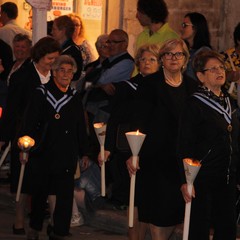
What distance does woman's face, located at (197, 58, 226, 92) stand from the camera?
29.8 ft

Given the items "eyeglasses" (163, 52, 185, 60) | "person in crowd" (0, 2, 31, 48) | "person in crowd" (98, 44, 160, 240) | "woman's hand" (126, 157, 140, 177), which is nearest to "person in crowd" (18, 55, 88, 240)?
"person in crowd" (98, 44, 160, 240)

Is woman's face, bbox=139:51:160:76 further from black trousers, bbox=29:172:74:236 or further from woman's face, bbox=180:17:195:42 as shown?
woman's face, bbox=180:17:195:42

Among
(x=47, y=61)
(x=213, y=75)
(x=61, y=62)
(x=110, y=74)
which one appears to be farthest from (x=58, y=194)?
(x=213, y=75)

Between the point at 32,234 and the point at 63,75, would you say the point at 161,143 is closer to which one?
the point at 63,75

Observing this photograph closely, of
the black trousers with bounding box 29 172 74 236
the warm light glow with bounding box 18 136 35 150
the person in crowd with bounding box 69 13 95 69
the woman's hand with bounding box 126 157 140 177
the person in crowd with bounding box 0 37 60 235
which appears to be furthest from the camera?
the person in crowd with bounding box 69 13 95 69

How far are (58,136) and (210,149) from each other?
2447mm

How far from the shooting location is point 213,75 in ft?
29.8

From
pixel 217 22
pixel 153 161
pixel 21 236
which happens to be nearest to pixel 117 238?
pixel 21 236

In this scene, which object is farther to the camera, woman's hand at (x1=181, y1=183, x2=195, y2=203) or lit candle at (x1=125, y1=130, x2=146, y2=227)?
lit candle at (x1=125, y1=130, x2=146, y2=227)

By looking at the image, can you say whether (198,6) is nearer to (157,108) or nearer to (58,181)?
(58,181)

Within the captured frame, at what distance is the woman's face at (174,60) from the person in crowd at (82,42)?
515 cm

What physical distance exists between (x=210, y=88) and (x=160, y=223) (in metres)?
1.19

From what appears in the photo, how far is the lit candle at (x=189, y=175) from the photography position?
8.66 metres

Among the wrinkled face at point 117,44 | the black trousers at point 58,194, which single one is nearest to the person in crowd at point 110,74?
the wrinkled face at point 117,44
